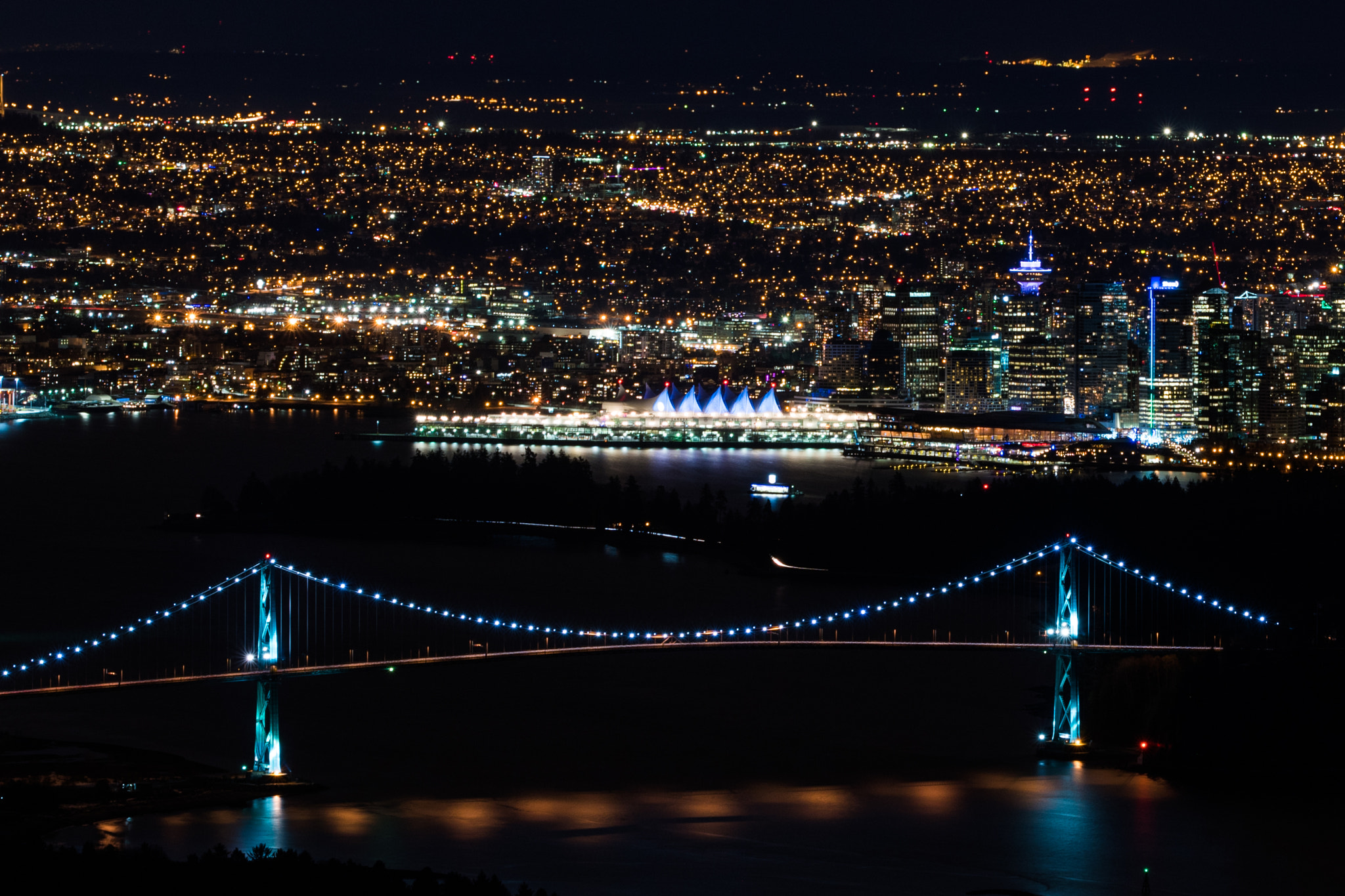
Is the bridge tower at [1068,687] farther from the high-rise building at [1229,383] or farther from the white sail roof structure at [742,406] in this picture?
the high-rise building at [1229,383]

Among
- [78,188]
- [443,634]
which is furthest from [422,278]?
[443,634]

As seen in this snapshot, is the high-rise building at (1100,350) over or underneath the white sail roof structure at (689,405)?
over

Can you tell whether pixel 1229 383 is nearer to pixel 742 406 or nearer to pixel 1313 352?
pixel 1313 352

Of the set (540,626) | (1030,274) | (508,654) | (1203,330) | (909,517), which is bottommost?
(540,626)

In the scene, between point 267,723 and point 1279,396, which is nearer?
point 267,723

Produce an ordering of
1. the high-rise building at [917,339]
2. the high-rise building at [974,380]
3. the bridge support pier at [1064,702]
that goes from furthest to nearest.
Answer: the high-rise building at [917,339] < the high-rise building at [974,380] < the bridge support pier at [1064,702]

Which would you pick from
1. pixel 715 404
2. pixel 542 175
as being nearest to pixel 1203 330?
pixel 715 404

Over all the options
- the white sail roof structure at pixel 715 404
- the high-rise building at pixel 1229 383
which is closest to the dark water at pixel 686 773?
the white sail roof structure at pixel 715 404
